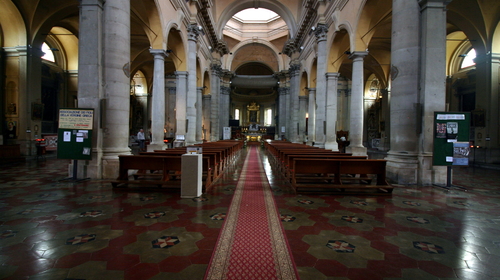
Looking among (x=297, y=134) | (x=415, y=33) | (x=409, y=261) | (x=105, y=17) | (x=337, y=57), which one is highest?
(x=337, y=57)

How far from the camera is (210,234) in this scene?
284cm

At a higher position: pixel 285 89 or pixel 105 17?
pixel 285 89

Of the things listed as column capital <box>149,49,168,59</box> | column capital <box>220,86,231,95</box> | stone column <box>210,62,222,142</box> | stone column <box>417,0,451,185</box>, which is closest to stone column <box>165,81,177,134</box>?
stone column <box>210,62,222,142</box>

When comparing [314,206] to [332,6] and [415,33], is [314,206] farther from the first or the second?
[332,6]

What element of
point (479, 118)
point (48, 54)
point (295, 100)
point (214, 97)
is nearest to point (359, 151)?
point (479, 118)

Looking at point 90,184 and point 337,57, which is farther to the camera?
point 337,57

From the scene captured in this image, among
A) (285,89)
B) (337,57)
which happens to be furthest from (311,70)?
(285,89)

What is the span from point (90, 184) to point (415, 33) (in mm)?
9154

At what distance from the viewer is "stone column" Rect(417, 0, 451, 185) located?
19.3 feet

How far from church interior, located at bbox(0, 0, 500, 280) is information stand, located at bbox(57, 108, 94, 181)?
0.03 metres

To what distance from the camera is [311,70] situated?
16734 mm

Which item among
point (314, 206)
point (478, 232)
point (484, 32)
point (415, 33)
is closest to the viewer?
point (478, 232)

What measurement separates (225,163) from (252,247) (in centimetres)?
598

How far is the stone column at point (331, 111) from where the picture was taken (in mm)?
12375
